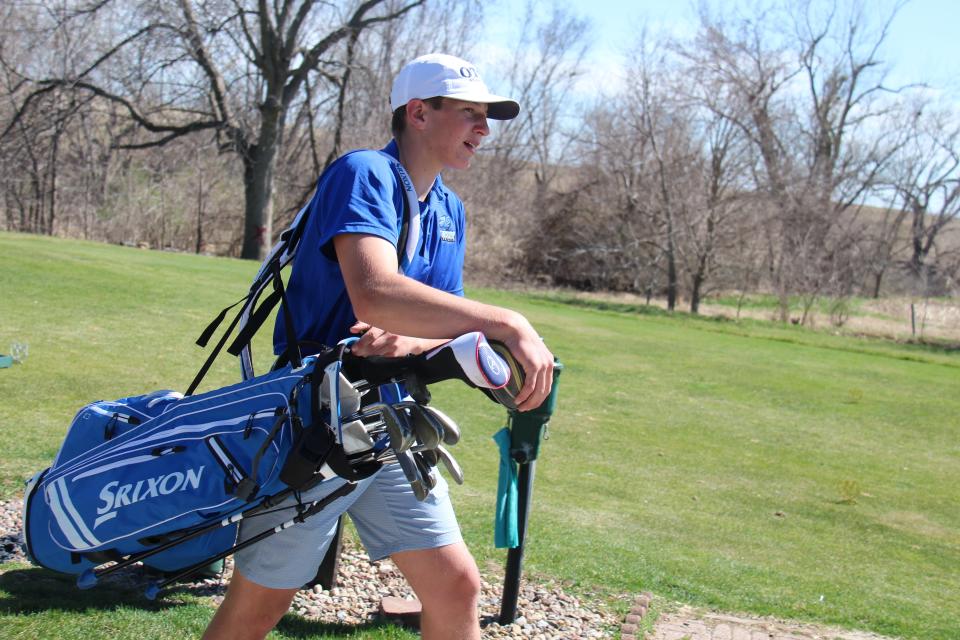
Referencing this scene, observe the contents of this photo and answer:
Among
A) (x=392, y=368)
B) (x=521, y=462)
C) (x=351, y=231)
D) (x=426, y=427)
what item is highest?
(x=351, y=231)

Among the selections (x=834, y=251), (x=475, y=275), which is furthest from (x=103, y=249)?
(x=834, y=251)

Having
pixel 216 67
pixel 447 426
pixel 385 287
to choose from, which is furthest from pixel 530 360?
pixel 216 67

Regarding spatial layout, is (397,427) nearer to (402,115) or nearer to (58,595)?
(402,115)

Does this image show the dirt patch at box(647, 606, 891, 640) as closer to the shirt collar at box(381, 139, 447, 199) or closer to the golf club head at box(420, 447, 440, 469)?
the golf club head at box(420, 447, 440, 469)

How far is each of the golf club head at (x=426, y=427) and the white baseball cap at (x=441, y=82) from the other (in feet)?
3.30

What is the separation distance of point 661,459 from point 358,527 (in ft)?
22.1

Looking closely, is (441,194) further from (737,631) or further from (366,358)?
(737,631)

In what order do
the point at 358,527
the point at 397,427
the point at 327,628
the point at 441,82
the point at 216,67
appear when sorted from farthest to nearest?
the point at 216,67 < the point at 327,628 < the point at 358,527 < the point at 441,82 < the point at 397,427

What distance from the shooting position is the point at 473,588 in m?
3.06

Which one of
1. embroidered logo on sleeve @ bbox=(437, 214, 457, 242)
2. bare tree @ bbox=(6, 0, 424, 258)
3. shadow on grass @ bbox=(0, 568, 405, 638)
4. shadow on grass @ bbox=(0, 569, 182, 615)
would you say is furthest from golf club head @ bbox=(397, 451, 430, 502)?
bare tree @ bbox=(6, 0, 424, 258)

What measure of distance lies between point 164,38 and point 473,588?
28.3 metres

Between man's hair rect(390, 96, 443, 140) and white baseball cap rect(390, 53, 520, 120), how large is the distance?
22mm

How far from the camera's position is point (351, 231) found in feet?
8.54

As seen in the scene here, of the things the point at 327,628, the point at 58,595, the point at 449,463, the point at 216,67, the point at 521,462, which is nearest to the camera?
the point at 449,463
